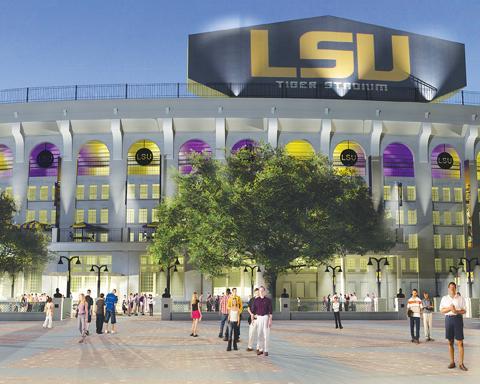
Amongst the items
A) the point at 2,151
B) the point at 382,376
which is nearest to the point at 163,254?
the point at 2,151

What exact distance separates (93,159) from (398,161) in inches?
1059

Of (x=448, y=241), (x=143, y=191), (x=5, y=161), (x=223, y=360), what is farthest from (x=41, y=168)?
(x=223, y=360)

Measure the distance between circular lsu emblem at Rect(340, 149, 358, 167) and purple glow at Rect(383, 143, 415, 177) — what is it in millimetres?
2804

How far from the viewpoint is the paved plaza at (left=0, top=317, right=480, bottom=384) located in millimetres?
14211

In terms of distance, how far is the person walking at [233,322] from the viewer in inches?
805

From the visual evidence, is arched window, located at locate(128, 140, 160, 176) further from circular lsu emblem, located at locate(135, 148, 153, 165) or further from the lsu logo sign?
the lsu logo sign

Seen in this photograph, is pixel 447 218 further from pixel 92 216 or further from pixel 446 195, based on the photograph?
pixel 92 216

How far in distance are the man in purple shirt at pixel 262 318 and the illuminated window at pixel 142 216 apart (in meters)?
44.2

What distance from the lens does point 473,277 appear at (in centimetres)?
6419

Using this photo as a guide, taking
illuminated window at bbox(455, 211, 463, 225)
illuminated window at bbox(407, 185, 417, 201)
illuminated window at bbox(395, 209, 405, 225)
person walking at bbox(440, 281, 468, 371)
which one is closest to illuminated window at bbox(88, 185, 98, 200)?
illuminated window at bbox(395, 209, 405, 225)

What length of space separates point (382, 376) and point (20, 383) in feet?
22.4

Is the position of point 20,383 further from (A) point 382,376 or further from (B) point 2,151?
(B) point 2,151

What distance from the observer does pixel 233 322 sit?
2072 cm

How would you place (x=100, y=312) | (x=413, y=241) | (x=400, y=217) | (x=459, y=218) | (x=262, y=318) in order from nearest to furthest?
1. (x=262, y=318)
2. (x=100, y=312)
3. (x=413, y=241)
4. (x=400, y=217)
5. (x=459, y=218)
